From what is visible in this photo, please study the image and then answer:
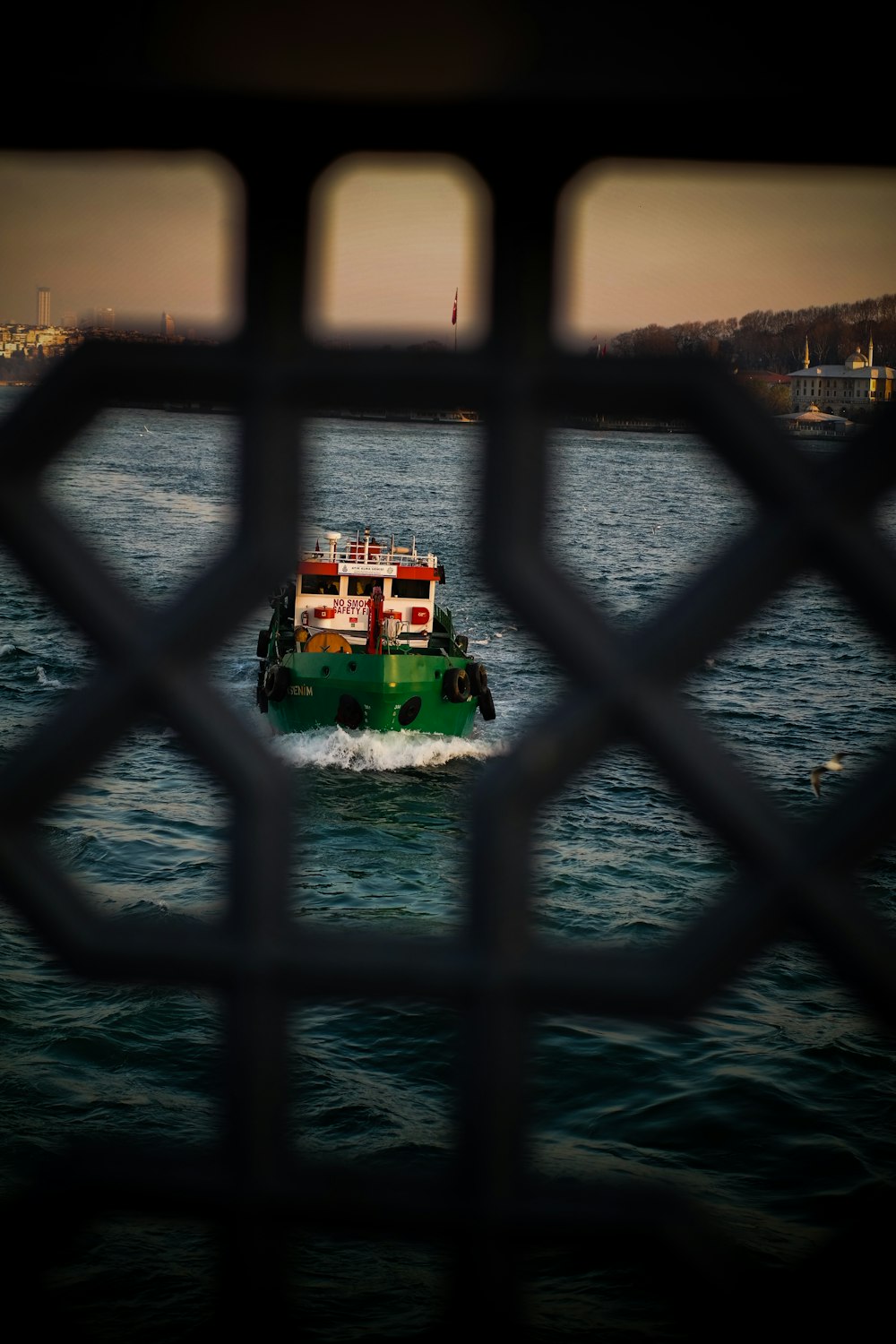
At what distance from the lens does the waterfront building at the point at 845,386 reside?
4.25 feet

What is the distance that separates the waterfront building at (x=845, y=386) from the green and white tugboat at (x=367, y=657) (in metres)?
21.8

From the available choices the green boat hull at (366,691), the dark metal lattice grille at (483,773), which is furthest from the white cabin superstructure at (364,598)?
the dark metal lattice grille at (483,773)

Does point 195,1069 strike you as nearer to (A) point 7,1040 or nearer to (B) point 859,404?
(A) point 7,1040

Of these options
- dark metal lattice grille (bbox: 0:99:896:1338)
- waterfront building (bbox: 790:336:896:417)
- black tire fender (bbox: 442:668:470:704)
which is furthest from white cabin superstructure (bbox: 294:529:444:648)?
dark metal lattice grille (bbox: 0:99:896:1338)

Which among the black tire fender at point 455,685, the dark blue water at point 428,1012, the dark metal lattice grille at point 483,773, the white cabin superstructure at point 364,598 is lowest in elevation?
the dark blue water at point 428,1012

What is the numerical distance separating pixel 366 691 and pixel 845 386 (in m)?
22.6

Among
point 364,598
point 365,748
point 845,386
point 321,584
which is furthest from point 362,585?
point 845,386

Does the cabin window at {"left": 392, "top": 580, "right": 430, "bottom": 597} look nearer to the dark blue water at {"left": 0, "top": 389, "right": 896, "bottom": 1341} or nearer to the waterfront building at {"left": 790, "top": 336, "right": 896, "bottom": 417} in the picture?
the dark blue water at {"left": 0, "top": 389, "right": 896, "bottom": 1341}

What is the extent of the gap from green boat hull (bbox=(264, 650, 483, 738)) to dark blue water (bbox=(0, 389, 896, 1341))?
64cm

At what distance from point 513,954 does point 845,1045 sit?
14731 mm

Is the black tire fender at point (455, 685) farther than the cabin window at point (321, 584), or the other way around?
the cabin window at point (321, 584)

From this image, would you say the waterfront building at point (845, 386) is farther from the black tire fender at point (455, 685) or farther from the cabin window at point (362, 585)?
the cabin window at point (362, 585)

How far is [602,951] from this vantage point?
4.43ft

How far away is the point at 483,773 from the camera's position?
1.34 metres
